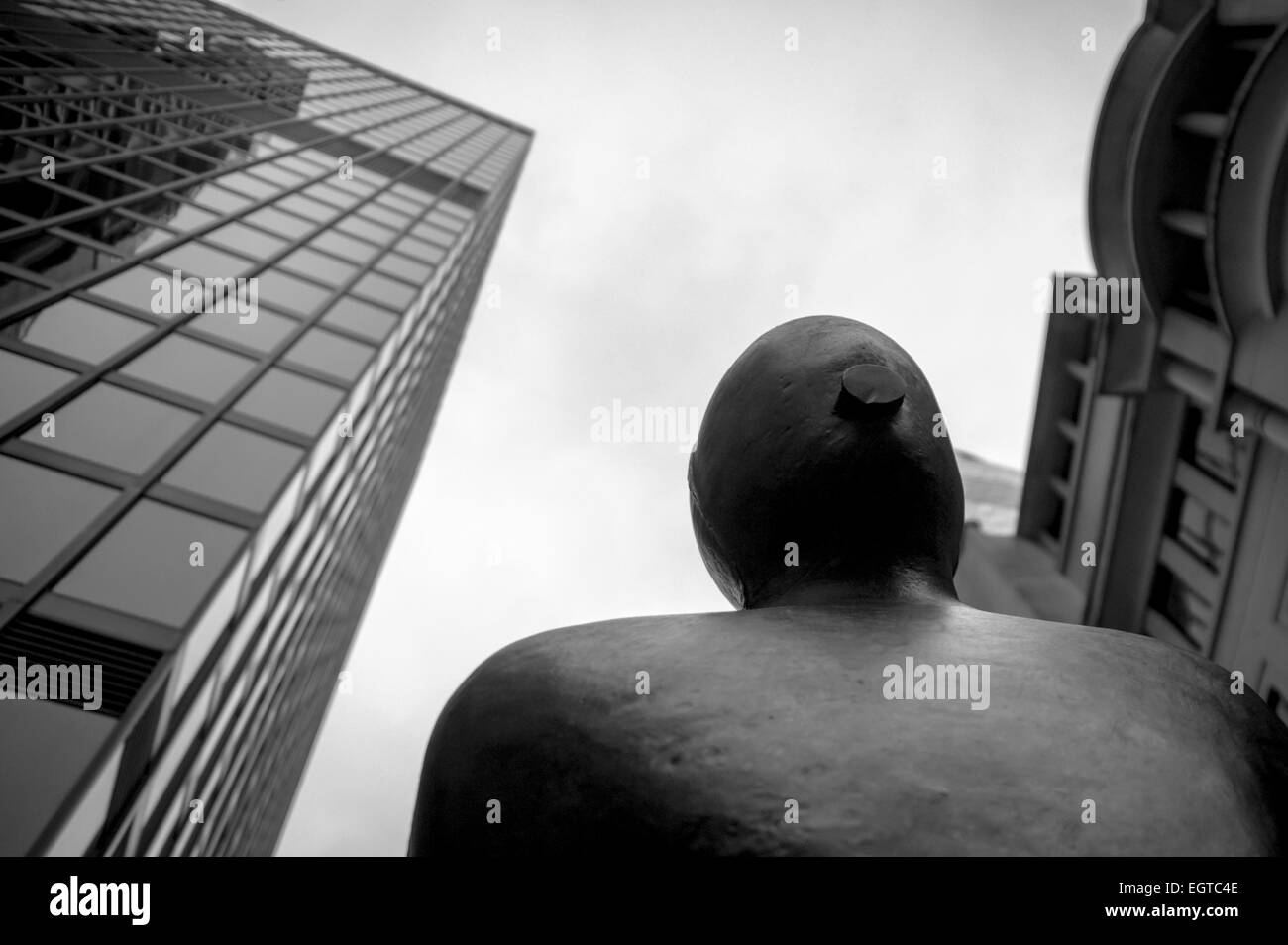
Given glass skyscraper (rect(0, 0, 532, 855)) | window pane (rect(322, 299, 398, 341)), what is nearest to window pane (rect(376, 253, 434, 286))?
glass skyscraper (rect(0, 0, 532, 855))

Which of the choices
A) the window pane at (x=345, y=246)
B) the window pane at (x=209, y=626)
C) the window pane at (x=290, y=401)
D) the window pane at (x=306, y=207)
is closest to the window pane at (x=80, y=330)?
the window pane at (x=290, y=401)

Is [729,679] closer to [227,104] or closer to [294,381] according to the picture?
[294,381]

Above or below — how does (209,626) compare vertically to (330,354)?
below

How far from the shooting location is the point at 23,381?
34.7 feet

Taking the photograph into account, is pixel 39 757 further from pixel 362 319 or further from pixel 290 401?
pixel 362 319

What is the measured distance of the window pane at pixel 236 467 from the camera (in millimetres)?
11172

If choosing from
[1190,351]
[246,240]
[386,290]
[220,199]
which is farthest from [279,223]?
[1190,351]

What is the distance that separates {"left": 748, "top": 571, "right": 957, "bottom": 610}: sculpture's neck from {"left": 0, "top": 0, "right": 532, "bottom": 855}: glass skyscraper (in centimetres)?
605

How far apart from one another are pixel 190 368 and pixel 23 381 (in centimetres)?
247

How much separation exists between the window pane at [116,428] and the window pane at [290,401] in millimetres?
1221

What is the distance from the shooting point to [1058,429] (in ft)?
96.2

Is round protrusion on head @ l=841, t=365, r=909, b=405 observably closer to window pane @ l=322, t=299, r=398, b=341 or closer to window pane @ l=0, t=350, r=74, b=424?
window pane @ l=0, t=350, r=74, b=424

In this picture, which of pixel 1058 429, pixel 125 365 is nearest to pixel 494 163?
pixel 1058 429
